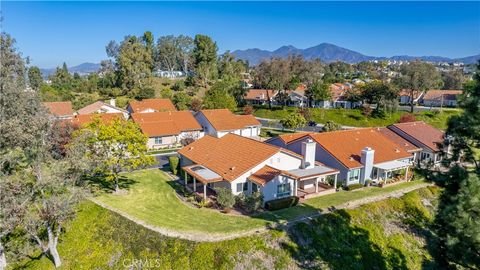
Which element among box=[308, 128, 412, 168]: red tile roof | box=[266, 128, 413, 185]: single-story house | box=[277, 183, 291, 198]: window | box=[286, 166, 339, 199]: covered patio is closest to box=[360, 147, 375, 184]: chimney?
box=[266, 128, 413, 185]: single-story house

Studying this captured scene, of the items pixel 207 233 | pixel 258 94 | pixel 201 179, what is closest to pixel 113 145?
pixel 201 179

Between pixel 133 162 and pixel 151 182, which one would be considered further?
pixel 151 182

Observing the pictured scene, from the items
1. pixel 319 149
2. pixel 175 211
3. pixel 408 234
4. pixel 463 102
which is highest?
pixel 463 102

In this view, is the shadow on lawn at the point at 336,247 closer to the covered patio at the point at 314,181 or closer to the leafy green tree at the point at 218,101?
the covered patio at the point at 314,181

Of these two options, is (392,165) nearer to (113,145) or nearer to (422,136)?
(422,136)

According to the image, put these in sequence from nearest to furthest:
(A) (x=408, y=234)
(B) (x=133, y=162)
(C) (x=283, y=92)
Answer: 1. (A) (x=408, y=234)
2. (B) (x=133, y=162)
3. (C) (x=283, y=92)

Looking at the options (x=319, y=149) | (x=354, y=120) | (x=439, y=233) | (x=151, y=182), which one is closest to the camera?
(x=439, y=233)

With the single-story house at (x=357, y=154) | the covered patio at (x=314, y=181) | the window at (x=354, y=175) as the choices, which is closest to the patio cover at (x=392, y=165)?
the single-story house at (x=357, y=154)

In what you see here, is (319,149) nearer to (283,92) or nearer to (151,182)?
(151,182)

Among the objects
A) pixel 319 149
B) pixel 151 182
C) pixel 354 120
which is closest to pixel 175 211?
pixel 151 182
